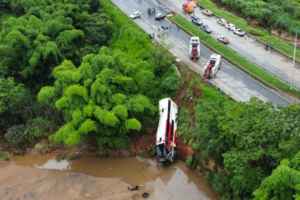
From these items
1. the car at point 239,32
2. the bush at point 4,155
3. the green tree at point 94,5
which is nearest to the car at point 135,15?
the green tree at point 94,5

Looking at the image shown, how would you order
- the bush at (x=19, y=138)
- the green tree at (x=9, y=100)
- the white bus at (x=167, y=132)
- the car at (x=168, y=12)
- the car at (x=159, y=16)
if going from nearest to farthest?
1. the white bus at (x=167, y=132)
2. the bush at (x=19, y=138)
3. the green tree at (x=9, y=100)
4. the car at (x=159, y=16)
5. the car at (x=168, y=12)

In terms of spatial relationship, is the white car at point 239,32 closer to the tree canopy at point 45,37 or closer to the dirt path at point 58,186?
the tree canopy at point 45,37

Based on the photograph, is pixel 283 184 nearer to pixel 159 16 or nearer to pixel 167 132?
pixel 167 132

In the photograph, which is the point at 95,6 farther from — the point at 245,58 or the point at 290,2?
the point at 290,2

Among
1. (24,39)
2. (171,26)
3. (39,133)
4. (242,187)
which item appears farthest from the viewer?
(171,26)

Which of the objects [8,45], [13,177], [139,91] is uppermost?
[8,45]

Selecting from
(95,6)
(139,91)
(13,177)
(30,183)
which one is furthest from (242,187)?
(95,6)

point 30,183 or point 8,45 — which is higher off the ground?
point 8,45
